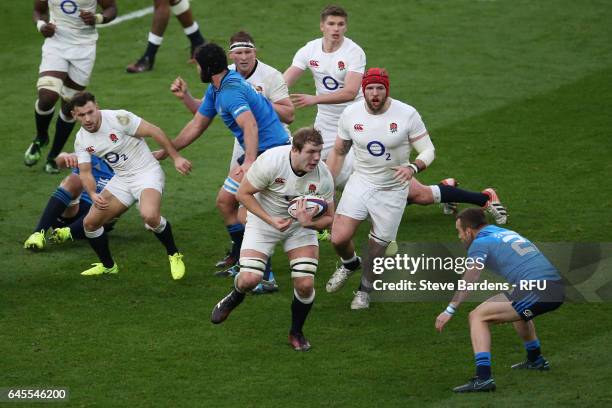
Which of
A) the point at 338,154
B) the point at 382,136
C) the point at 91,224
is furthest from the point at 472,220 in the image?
the point at 91,224

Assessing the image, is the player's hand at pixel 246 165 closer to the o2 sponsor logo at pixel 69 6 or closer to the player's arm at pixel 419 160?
the player's arm at pixel 419 160

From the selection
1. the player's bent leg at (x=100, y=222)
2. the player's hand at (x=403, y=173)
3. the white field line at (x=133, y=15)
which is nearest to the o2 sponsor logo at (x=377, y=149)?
the player's hand at (x=403, y=173)

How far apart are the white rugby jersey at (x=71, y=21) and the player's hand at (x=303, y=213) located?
6.71 metres

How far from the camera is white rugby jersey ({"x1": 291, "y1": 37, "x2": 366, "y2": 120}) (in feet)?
43.1

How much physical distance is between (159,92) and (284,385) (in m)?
9.50

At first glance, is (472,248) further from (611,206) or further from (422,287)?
(611,206)

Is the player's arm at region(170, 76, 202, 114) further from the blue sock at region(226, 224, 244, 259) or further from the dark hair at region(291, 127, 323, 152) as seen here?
the dark hair at region(291, 127, 323, 152)

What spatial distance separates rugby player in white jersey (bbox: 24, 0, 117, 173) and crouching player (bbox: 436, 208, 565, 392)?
24.1 feet

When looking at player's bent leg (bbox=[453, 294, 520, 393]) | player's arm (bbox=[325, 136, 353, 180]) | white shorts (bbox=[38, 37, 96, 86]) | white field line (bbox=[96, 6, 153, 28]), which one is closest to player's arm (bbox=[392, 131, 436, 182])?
player's arm (bbox=[325, 136, 353, 180])

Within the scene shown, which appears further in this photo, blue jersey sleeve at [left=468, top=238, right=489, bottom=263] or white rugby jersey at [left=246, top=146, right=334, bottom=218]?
white rugby jersey at [left=246, top=146, right=334, bottom=218]

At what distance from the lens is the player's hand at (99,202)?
1192 cm

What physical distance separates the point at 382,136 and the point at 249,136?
126 cm

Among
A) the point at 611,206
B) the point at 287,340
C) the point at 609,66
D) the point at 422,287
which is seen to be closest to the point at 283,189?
the point at 287,340

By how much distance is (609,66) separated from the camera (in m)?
18.9
